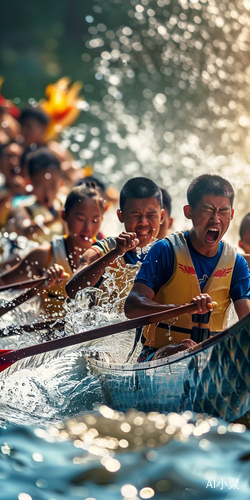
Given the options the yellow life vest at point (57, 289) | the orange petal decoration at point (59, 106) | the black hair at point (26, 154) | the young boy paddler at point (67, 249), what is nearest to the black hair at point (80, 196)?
the young boy paddler at point (67, 249)

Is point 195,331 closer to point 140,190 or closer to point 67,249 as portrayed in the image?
point 140,190

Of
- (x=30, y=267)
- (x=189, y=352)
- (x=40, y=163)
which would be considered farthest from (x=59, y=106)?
(x=189, y=352)

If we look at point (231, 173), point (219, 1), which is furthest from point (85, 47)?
point (231, 173)

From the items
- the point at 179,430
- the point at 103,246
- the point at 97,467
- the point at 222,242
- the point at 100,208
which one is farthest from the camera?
the point at 100,208

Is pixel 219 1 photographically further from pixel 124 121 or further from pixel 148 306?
pixel 148 306

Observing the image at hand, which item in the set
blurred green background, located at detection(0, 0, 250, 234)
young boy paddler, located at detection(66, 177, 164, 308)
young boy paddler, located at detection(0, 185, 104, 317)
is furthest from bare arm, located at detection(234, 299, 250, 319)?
blurred green background, located at detection(0, 0, 250, 234)

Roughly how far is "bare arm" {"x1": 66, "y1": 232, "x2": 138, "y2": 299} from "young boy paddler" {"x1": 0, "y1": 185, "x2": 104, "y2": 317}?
0.20 meters

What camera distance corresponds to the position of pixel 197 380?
129cm

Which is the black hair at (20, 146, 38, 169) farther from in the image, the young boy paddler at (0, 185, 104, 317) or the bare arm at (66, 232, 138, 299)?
the bare arm at (66, 232, 138, 299)

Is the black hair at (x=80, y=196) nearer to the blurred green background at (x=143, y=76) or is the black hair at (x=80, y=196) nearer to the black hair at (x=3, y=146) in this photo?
the black hair at (x=3, y=146)

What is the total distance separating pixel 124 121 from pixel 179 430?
666cm

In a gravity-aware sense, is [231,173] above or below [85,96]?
below

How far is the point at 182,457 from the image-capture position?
124cm

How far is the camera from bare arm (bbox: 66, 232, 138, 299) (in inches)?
62.5
